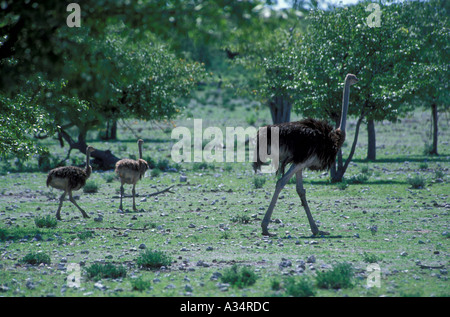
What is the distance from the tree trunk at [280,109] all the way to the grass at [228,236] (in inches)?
473

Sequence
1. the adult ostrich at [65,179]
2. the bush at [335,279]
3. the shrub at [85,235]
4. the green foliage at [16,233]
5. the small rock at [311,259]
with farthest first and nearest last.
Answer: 1. the adult ostrich at [65,179]
2. the green foliage at [16,233]
3. the shrub at [85,235]
4. the small rock at [311,259]
5. the bush at [335,279]

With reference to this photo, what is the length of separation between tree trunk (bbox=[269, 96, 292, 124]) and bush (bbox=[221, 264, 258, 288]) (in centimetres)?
2844

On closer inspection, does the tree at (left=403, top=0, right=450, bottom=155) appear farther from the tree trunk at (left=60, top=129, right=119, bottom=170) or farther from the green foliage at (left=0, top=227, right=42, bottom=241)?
the green foliage at (left=0, top=227, right=42, bottom=241)

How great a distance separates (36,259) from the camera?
428 inches

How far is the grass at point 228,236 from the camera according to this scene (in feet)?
30.3

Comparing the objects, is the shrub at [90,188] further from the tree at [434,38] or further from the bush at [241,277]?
the tree at [434,38]

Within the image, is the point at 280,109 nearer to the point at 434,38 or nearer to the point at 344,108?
the point at 434,38

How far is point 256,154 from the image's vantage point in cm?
1400

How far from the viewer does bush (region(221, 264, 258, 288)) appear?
359 inches

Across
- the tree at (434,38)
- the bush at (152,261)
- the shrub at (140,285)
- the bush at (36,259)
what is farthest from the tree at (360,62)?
the shrub at (140,285)

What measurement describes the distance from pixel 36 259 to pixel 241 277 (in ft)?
12.9

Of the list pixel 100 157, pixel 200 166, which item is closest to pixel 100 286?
pixel 200 166
